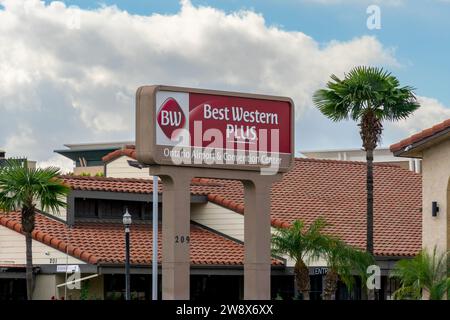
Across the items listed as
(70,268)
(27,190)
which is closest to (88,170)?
(70,268)

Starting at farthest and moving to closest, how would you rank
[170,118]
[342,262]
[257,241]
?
[342,262] < [257,241] < [170,118]

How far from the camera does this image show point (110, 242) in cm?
4547

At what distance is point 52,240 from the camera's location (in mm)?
44125

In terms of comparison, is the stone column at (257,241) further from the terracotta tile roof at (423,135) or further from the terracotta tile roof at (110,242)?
the terracotta tile roof at (110,242)

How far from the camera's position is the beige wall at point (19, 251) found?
44.1 meters

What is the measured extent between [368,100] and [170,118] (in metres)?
A: 14.3

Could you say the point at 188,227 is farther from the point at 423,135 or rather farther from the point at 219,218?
the point at 219,218

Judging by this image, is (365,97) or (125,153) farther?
(125,153)

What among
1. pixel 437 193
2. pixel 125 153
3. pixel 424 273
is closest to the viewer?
pixel 424 273

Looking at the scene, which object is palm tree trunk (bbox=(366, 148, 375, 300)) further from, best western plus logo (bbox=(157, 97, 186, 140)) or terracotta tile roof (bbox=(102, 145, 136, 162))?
terracotta tile roof (bbox=(102, 145, 136, 162))

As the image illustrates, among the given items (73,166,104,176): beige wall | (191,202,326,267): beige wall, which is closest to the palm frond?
(191,202,326,267): beige wall

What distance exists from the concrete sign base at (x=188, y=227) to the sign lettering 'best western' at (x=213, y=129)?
30cm
